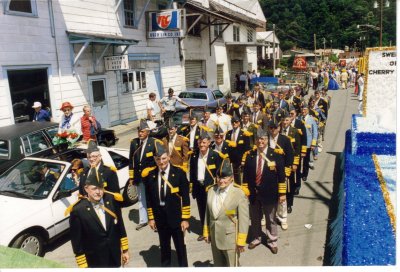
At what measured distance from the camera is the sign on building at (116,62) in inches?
606

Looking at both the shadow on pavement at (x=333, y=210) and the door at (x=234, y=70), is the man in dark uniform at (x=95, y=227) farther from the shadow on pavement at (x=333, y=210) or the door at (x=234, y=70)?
the door at (x=234, y=70)

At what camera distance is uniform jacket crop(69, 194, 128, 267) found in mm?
3865

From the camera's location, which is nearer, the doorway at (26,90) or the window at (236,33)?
the doorway at (26,90)

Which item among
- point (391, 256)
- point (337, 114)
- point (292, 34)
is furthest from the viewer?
point (292, 34)

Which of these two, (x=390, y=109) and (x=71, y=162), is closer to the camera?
(x=71, y=162)

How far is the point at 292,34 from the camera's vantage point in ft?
266

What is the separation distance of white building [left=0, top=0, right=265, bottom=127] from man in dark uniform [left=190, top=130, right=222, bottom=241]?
27.6ft

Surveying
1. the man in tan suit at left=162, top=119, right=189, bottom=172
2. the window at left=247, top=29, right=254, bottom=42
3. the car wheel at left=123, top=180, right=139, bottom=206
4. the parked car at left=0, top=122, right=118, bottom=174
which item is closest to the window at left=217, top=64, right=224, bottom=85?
the window at left=247, top=29, right=254, bottom=42

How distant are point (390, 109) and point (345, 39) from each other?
9001cm

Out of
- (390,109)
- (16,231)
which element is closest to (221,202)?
(16,231)

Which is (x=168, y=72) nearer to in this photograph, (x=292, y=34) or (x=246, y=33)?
(x=246, y=33)

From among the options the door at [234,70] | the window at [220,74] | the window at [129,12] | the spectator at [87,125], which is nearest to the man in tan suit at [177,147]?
the spectator at [87,125]

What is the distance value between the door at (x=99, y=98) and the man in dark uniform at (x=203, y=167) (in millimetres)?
10206

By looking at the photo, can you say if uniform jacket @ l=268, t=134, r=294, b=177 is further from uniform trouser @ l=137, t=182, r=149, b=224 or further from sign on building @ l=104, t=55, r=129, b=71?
sign on building @ l=104, t=55, r=129, b=71
